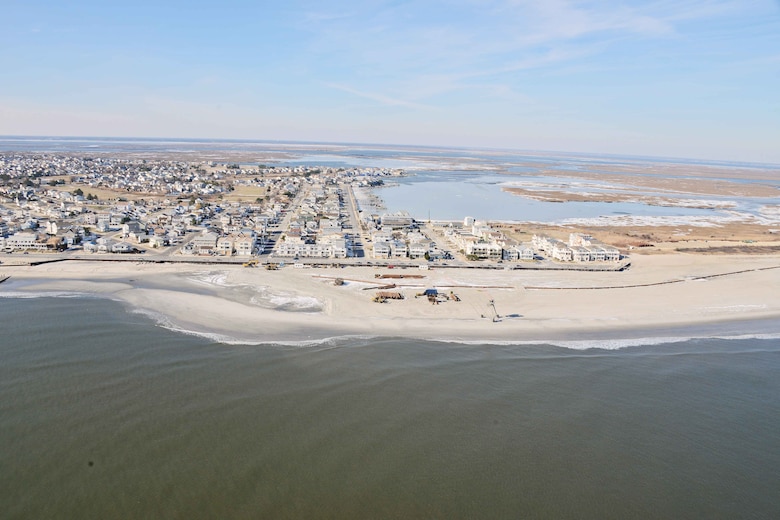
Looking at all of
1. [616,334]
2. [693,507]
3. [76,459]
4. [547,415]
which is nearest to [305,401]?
[76,459]

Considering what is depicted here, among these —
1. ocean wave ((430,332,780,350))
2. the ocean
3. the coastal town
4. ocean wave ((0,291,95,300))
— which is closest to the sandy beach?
ocean wave ((0,291,95,300))

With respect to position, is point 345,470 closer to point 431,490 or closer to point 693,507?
point 431,490

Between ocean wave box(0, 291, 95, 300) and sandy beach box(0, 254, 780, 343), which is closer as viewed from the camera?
sandy beach box(0, 254, 780, 343)

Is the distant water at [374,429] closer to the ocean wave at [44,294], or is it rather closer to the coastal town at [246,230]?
the ocean wave at [44,294]

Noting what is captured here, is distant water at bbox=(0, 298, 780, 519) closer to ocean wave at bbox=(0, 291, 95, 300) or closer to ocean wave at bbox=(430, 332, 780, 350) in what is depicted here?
ocean wave at bbox=(430, 332, 780, 350)

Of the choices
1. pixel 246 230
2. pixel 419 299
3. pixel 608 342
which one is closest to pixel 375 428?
pixel 419 299

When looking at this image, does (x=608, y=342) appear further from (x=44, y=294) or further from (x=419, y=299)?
(x=44, y=294)
